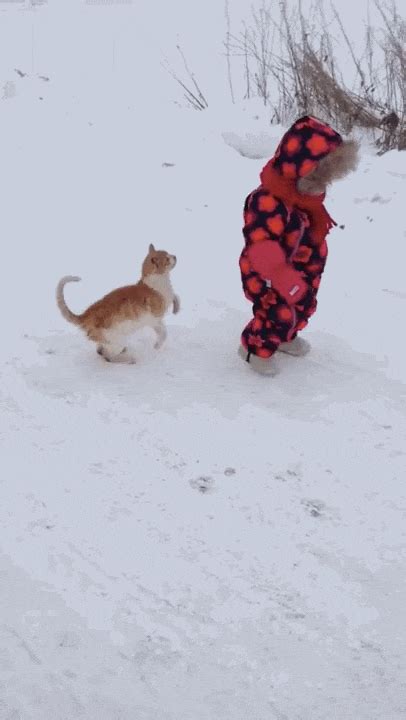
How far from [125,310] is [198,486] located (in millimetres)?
990

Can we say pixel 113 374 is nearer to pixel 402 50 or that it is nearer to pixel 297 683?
pixel 297 683

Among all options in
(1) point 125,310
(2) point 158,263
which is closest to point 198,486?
(1) point 125,310

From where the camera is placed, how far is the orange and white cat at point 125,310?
372 centimetres

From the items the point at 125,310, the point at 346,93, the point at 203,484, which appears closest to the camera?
the point at 203,484

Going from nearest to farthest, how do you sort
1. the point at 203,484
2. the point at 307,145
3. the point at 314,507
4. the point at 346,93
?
1. the point at 314,507
2. the point at 203,484
3. the point at 307,145
4. the point at 346,93

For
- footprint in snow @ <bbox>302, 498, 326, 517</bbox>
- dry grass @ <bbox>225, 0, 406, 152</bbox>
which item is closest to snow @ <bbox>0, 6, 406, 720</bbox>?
footprint in snow @ <bbox>302, 498, 326, 517</bbox>

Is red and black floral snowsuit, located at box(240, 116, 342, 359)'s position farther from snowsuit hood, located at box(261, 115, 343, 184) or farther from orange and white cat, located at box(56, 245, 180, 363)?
orange and white cat, located at box(56, 245, 180, 363)

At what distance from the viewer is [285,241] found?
372 centimetres

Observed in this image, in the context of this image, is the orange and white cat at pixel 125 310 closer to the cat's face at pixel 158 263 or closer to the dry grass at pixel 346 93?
the cat's face at pixel 158 263

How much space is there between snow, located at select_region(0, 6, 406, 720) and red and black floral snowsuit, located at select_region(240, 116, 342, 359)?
23 cm

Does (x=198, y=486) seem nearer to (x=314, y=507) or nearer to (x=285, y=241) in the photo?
(x=314, y=507)

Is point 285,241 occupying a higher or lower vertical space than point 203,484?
higher

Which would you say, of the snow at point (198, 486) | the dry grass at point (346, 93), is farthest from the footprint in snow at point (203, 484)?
the dry grass at point (346, 93)

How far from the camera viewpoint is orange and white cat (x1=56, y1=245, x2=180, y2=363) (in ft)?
12.2
